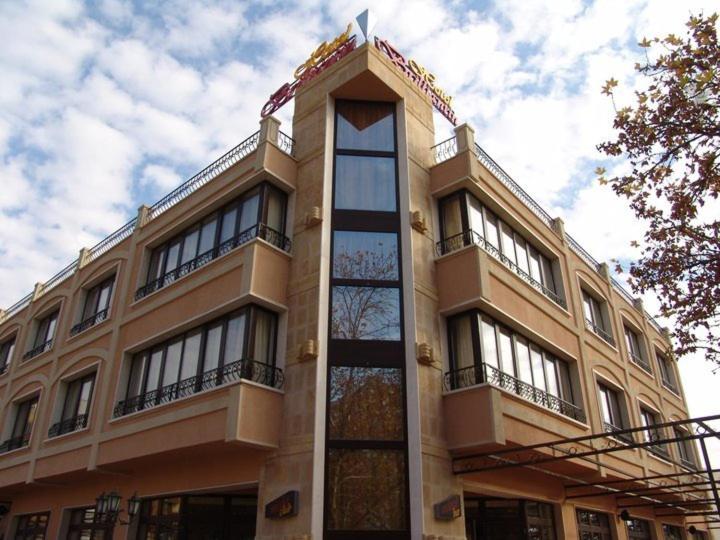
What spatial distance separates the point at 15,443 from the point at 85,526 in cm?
543

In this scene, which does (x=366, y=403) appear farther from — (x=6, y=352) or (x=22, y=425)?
(x=6, y=352)

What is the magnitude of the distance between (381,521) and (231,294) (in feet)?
20.8

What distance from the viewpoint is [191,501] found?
1550 centimetres

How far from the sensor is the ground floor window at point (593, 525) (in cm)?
1817

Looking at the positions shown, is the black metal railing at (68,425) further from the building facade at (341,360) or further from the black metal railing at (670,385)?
the black metal railing at (670,385)

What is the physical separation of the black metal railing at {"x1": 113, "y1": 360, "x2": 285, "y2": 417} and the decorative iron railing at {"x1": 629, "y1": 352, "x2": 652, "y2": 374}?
51.6ft

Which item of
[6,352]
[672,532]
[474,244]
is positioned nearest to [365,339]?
[474,244]

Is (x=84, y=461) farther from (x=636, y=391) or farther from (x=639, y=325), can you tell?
(x=639, y=325)

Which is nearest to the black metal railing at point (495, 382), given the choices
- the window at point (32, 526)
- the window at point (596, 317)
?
the window at point (596, 317)

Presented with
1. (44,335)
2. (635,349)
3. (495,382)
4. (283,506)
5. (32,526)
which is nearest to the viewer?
(283,506)

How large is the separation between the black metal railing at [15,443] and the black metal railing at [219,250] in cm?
757

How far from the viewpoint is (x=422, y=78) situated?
1942 centimetres

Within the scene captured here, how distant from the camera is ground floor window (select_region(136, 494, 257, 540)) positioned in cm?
1511

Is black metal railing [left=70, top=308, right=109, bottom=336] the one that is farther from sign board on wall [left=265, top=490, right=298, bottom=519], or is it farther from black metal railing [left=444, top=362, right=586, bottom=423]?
black metal railing [left=444, top=362, right=586, bottom=423]
